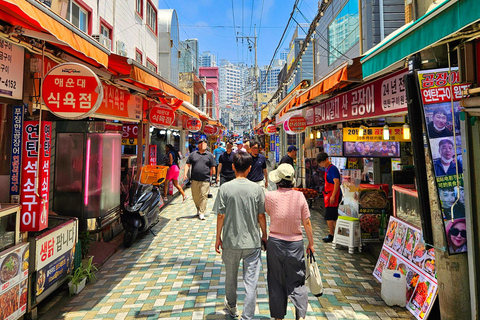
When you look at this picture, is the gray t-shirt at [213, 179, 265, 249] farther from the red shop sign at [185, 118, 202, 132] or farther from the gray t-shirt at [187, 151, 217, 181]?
the red shop sign at [185, 118, 202, 132]

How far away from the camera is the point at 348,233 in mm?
5742

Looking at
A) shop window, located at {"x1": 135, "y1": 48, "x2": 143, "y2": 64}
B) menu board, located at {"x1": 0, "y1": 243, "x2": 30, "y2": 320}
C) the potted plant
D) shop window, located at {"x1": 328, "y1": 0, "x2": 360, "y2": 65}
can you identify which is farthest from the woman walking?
shop window, located at {"x1": 328, "y1": 0, "x2": 360, "y2": 65}

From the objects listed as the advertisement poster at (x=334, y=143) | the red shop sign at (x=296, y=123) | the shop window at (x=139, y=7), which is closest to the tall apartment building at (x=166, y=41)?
the shop window at (x=139, y=7)

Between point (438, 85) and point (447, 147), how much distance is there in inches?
26.8

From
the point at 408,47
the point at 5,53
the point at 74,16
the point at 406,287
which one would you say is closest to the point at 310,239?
the point at 406,287

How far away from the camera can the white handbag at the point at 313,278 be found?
3244 mm

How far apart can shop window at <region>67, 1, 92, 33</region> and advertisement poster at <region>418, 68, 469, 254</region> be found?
9474 millimetres

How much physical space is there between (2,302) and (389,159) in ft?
28.8

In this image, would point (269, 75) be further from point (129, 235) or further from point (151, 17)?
point (129, 235)

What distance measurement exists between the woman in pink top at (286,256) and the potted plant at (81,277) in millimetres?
2841

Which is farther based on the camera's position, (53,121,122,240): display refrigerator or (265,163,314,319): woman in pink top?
(53,121,122,240): display refrigerator

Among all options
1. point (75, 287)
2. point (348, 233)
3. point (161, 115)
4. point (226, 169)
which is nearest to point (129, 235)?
point (75, 287)

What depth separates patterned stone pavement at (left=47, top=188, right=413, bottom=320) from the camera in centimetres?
355

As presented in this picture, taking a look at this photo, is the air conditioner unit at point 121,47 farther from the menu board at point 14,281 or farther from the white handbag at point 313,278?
the white handbag at point 313,278
